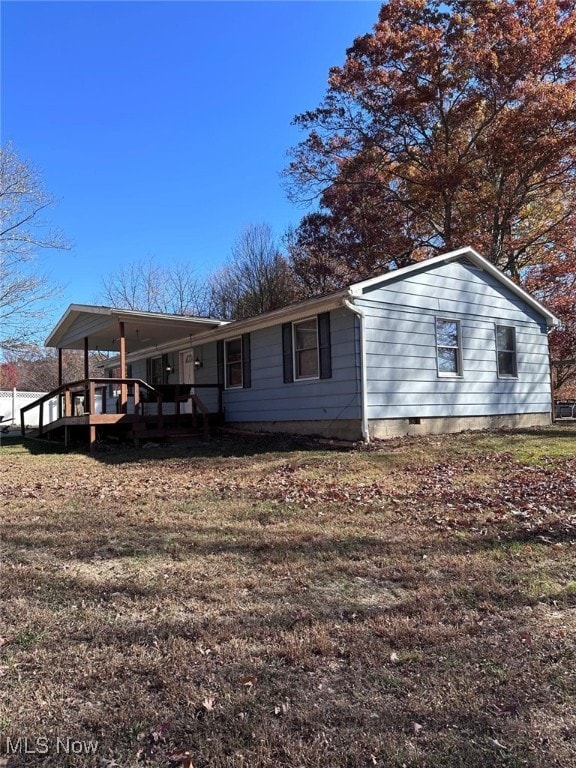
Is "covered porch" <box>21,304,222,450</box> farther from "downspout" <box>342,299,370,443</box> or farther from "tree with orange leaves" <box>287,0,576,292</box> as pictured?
"tree with orange leaves" <box>287,0,576,292</box>

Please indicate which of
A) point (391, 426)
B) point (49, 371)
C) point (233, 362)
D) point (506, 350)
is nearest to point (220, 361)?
point (233, 362)

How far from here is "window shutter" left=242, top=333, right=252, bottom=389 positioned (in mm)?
13484

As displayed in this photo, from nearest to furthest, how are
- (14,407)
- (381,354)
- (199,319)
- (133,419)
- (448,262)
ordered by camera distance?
(381,354) → (133,419) → (448,262) → (199,319) → (14,407)

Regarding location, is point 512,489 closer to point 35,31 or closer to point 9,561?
point 9,561

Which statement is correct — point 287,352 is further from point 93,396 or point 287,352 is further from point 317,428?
point 93,396

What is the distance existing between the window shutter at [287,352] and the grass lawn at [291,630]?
5832 mm

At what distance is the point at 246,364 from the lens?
13.6 meters

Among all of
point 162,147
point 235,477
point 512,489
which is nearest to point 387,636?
point 512,489

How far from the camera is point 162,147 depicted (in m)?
16.0

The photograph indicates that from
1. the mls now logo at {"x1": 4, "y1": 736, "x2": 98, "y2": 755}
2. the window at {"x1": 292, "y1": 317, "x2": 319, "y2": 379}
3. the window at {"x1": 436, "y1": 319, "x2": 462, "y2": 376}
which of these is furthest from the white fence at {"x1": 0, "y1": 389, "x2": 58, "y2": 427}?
the mls now logo at {"x1": 4, "y1": 736, "x2": 98, "y2": 755}

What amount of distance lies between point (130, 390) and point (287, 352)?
8.32m

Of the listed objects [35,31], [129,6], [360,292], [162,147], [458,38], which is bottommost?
[360,292]

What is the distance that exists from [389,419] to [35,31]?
8.91m

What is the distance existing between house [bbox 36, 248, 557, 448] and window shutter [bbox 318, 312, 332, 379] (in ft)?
0.07
